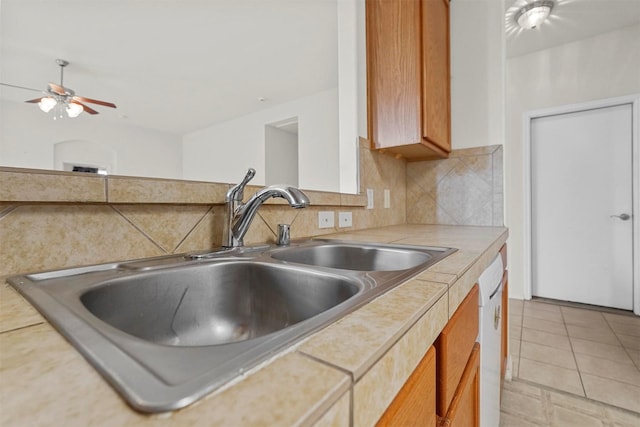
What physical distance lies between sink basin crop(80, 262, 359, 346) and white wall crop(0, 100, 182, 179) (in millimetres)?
5333

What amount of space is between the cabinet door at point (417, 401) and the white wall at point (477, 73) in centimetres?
161

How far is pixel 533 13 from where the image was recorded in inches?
84.0

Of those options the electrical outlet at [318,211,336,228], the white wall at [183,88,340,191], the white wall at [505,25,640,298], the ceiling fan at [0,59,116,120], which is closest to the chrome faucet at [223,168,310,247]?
the electrical outlet at [318,211,336,228]

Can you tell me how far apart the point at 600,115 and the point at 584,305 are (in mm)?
1664

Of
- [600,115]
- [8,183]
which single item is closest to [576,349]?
[600,115]

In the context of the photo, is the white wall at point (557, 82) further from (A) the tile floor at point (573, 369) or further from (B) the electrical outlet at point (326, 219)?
(B) the electrical outlet at point (326, 219)

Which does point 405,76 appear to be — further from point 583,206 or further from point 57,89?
point 57,89

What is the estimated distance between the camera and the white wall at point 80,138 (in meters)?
4.23

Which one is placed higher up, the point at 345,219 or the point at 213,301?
the point at 345,219

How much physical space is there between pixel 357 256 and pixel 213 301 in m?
0.50

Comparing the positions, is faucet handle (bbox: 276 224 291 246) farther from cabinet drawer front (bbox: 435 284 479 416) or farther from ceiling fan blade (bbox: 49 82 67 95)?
ceiling fan blade (bbox: 49 82 67 95)

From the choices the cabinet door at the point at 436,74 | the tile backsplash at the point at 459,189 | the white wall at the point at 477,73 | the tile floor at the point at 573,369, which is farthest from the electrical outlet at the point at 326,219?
the tile floor at the point at 573,369

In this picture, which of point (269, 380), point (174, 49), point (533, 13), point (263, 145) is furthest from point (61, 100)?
point (533, 13)

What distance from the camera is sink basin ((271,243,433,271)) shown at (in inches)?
34.1
